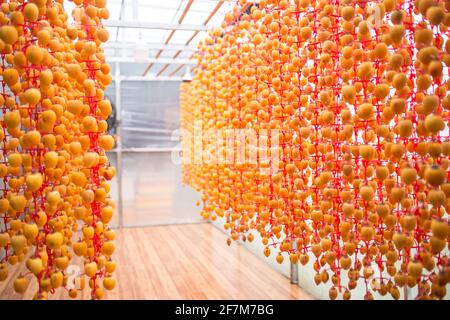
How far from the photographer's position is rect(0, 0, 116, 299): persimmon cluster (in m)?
1.21

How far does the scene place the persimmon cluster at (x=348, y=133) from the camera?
115cm

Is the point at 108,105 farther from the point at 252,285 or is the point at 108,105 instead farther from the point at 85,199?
the point at 252,285

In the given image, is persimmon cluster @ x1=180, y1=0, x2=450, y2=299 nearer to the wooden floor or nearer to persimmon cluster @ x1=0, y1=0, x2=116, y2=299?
persimmon cluster @ x1=0, y1=0, x2=116, y2=299

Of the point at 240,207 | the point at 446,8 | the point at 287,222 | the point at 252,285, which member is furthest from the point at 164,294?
the point at 446,8

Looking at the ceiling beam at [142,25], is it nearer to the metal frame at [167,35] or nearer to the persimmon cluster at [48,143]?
the metal frame at [167,35]

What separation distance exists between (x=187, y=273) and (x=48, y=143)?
378 cm

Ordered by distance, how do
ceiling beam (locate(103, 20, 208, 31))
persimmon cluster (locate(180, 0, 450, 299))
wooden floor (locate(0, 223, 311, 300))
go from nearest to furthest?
1. persimmon cluster (locate(180, 0, 450, 299))
2. ceiling beam (locate(103, 20, 208, 31))
3. wooden floor (locate(0, 223, 311, 300))

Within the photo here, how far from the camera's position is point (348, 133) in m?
1.44

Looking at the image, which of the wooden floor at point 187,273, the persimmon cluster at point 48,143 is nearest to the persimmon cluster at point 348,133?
the persimmon cluster at point 48,143

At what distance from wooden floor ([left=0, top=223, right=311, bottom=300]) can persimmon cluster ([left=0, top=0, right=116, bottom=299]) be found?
9.13ft

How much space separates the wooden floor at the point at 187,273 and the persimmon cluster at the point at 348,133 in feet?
4.59

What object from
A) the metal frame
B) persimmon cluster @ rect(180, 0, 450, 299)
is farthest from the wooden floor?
the metal frame

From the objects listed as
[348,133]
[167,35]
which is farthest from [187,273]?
[348,133]

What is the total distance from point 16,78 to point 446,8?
1386mm
